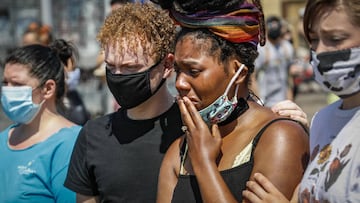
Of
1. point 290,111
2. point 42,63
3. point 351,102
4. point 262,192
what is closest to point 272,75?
point 42,63

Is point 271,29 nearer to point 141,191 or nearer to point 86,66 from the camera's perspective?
point 86,66

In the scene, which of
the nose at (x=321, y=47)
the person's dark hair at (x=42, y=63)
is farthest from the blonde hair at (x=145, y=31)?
the nose at (x=321, y=47)

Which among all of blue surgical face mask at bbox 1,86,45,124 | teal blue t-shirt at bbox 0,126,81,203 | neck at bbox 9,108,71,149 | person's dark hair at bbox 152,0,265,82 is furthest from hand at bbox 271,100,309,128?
blue surgical face mask at bbox 1,86,45,124

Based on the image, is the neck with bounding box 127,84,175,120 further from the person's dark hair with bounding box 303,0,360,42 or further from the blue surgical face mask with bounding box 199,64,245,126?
the person's dark hair with bounding box 303,0,360,42

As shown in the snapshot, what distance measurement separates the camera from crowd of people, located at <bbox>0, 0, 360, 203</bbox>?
8.55ft

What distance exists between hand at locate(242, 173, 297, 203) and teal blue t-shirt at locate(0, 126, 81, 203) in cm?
163

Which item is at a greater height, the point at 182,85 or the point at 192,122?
the point at 182,85

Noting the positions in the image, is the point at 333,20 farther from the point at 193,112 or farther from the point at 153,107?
the point at 153,107

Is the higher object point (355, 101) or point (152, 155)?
point (355, 101)

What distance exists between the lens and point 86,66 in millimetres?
11461

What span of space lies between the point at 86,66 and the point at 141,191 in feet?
25.9

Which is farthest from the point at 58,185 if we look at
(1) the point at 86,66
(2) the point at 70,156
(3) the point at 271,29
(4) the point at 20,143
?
(1) the point at 86,66

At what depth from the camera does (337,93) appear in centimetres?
261

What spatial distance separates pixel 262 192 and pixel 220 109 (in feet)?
1.52
